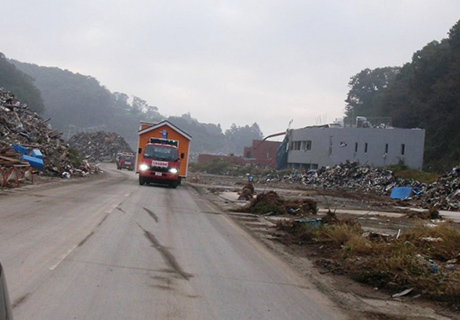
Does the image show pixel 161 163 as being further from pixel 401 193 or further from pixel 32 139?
pixel 401 193

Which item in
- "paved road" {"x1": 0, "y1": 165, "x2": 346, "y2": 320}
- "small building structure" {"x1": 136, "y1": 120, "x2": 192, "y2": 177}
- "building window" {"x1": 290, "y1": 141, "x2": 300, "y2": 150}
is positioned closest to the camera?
"paved road" {"x1": 0, "y1": 165, "x2": 346, "y2": 320}

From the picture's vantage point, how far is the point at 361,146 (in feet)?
200

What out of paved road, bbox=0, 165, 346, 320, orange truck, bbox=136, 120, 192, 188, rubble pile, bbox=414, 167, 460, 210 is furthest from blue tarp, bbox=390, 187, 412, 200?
paved road, bbox=0, 165, 346, 320

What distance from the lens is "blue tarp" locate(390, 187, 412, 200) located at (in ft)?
118

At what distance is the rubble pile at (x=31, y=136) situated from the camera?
105ft

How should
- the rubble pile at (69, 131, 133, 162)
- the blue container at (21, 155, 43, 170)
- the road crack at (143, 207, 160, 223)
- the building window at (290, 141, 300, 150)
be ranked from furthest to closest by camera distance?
the rubble pile at (69, 131, 133, 162)
the building window at (290, 141, 300, 150)
the blue container at (21, 155, 43, 170)
the road crack at (143, 207, 160, 223)

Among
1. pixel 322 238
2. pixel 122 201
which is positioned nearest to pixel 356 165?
pixel 122 201

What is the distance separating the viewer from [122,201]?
1994 cm

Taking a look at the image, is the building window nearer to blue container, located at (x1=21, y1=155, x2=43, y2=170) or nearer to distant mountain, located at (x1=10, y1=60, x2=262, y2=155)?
blue container, located at (x1=21, y1=155, x2=43, y2=170)

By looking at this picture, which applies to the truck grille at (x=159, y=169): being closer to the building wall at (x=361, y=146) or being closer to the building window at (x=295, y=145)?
the building wall at (x=361, y=146)

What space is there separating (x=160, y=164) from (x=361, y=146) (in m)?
A: 34.6

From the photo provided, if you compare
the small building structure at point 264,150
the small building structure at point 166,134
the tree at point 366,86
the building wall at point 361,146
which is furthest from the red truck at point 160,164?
the tree at point 366,86

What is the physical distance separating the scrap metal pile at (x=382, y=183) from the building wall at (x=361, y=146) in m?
8.42

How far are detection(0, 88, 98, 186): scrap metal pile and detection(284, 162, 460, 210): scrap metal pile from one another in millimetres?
20745
